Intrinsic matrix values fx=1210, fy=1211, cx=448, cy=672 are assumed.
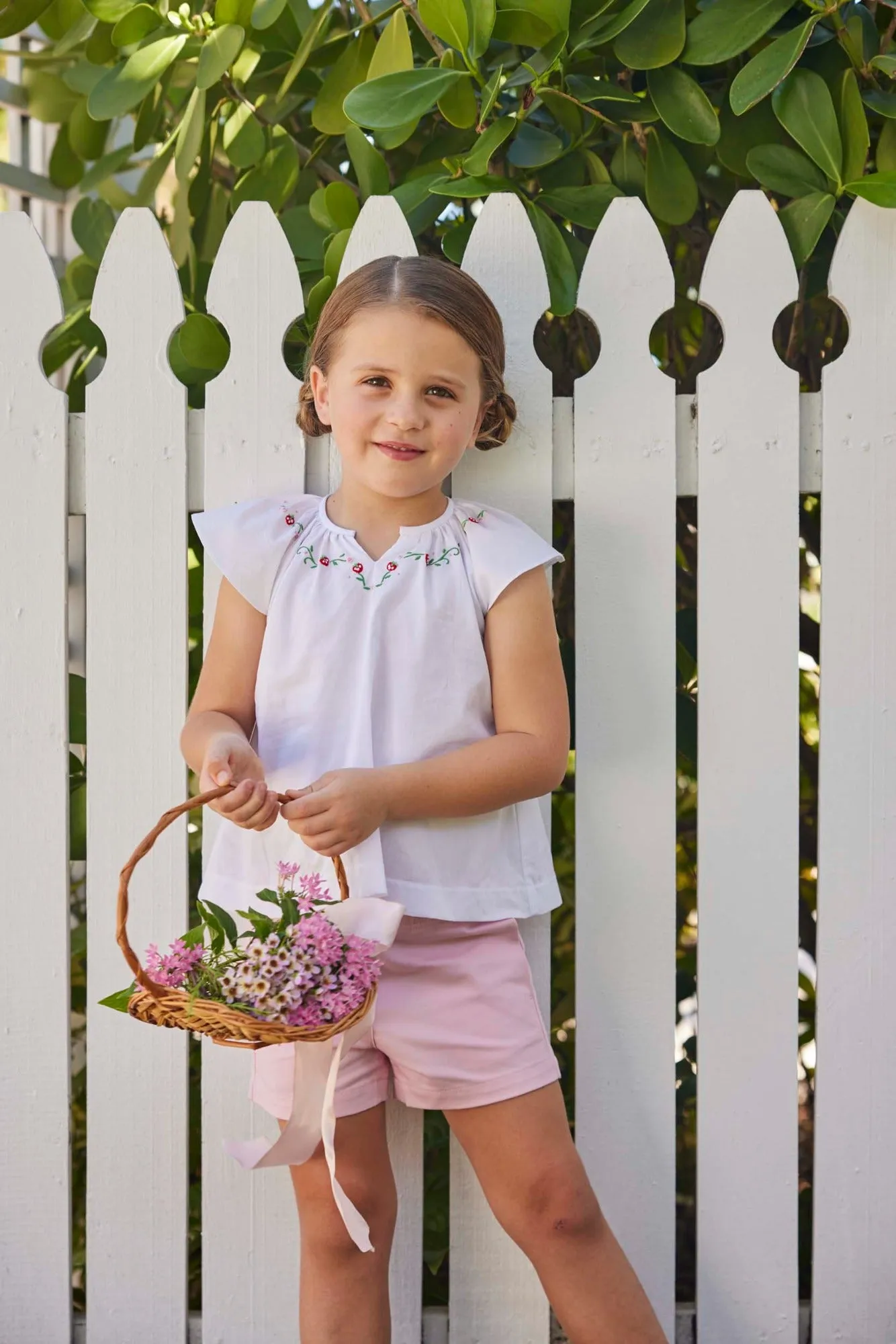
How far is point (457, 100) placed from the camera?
199cm

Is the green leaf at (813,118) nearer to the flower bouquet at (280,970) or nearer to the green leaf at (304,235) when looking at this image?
the green leaf at (304,235)

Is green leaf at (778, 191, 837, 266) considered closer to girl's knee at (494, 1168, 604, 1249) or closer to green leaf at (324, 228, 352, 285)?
green leaf at (324, 228, 352, 285)

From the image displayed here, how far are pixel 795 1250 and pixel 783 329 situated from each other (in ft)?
5.83

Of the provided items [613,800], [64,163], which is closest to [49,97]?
[64,163]

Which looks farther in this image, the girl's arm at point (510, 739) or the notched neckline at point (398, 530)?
the notched neckline at point (398, 530)

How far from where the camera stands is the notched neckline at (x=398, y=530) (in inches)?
70.2

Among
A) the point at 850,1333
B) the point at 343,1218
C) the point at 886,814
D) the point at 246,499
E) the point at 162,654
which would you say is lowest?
the point at 850,1333

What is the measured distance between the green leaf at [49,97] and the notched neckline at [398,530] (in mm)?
1512

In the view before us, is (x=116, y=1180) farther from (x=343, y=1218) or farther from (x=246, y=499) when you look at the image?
(x=246, y=499)

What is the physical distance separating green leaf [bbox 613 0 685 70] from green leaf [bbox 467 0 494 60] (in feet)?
0.77

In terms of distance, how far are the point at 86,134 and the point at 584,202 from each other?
1174mm

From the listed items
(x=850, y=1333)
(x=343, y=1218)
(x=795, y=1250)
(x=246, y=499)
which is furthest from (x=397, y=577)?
(x=850, y=1333)

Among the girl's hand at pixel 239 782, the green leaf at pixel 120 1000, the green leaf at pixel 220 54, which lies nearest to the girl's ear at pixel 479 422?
the girl's hand at pixel 239 782

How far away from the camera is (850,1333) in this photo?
196cm
